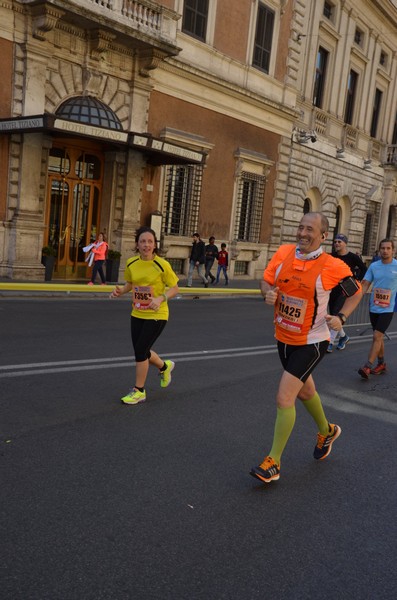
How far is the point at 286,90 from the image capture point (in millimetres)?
24047

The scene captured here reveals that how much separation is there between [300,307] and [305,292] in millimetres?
112

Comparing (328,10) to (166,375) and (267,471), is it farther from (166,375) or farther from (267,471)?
(267,471)

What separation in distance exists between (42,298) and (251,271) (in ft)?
39.6

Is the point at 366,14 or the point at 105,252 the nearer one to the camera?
the point at 105,252

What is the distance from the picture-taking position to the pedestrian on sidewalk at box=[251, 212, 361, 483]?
13.4 feet

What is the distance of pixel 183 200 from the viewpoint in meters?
20.3

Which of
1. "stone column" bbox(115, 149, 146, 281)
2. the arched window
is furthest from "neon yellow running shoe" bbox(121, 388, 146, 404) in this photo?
"stone column" bbox(115, 149, 146, 281)

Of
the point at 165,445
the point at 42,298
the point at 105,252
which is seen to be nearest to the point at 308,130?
the point at 105,252

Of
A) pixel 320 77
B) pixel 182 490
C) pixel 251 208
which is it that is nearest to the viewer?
pixel 182 490

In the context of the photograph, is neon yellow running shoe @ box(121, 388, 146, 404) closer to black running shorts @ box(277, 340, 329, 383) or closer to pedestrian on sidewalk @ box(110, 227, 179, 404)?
pedestrian on sidewalk @ box(110, 227, 179, 404)

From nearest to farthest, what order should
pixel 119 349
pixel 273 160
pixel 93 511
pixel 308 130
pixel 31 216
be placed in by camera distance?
1. pixel 93 511
2. pixel 119 349
3. pixel 31 216
4. pixel 273 160
5. pixel 308 130

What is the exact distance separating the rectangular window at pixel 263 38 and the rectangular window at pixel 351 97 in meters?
8.61

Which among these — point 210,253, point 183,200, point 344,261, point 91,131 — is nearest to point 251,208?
point 183,200

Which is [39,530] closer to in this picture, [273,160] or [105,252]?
[105,252]
